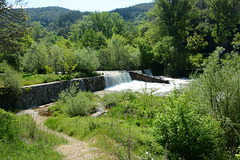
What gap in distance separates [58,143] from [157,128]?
12.4 ft

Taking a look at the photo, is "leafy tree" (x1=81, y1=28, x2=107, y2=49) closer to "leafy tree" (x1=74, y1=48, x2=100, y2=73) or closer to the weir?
"leafy tree" (x1=74, y1=48, x2=100, y2=73)

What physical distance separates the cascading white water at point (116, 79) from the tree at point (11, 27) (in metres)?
12.9

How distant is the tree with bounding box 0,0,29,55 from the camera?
6.80 m

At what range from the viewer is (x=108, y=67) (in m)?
28.9

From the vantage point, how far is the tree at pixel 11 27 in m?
6.80

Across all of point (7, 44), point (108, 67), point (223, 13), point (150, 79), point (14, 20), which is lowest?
point (150, 79)

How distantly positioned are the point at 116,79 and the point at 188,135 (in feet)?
56.8

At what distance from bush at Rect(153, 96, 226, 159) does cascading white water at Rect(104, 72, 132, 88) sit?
51.6 feet

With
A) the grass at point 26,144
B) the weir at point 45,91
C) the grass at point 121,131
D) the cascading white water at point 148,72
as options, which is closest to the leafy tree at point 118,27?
the cascading white water at point 148,72

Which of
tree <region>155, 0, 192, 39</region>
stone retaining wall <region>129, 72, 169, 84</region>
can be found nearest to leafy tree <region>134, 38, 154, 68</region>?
tree <region>155, 0, 192, 39</region>

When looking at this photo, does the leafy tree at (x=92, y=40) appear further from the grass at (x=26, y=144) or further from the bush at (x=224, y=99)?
the bush at (x=224, y=99)

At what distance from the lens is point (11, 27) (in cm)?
736

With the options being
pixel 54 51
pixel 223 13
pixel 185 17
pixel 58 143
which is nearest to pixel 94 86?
pixel 54 51

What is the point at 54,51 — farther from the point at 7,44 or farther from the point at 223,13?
the point at 223,13
